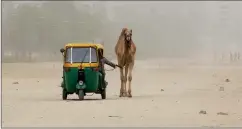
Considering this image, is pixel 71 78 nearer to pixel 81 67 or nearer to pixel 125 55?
pixel 81 67

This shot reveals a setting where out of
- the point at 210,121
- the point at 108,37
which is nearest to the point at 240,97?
the point at 210,121

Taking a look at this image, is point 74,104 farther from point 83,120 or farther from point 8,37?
point 8,37

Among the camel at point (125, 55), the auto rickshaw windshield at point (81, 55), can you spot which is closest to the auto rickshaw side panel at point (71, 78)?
the auto rickshaw windshield at point (81, 55)

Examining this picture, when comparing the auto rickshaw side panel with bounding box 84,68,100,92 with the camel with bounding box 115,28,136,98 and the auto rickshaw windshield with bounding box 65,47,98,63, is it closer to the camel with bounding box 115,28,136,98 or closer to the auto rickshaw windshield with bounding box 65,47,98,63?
the auto rickshaw windshield with bounding box 65,47,98,63

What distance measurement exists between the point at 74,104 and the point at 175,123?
5131 mm

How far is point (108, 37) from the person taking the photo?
116 m

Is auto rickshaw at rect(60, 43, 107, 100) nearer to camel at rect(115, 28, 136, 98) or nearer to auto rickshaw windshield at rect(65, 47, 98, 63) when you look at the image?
auto rickshaw windshield at rect(65, 47, 98, 63)

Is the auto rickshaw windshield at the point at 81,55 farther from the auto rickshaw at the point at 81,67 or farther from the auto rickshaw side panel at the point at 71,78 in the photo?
the auto rickshaw side panel at the point at 71,78

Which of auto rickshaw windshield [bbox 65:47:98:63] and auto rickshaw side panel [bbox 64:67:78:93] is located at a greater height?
auto rickshaw windshield [bbox 65:47:98:63]

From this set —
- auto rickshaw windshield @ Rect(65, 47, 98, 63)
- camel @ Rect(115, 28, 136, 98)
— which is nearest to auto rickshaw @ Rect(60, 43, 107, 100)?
auto rickshaw windshield @ Rect(65, 47, 98, 63)

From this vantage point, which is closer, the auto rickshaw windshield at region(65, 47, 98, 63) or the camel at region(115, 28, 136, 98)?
the auto rickshaw windshield at region(65, 47, 98, 63)

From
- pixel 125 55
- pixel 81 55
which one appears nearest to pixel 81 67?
pixel 81 55

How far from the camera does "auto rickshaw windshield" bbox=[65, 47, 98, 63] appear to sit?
21750 millimetres

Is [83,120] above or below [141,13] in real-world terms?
below
